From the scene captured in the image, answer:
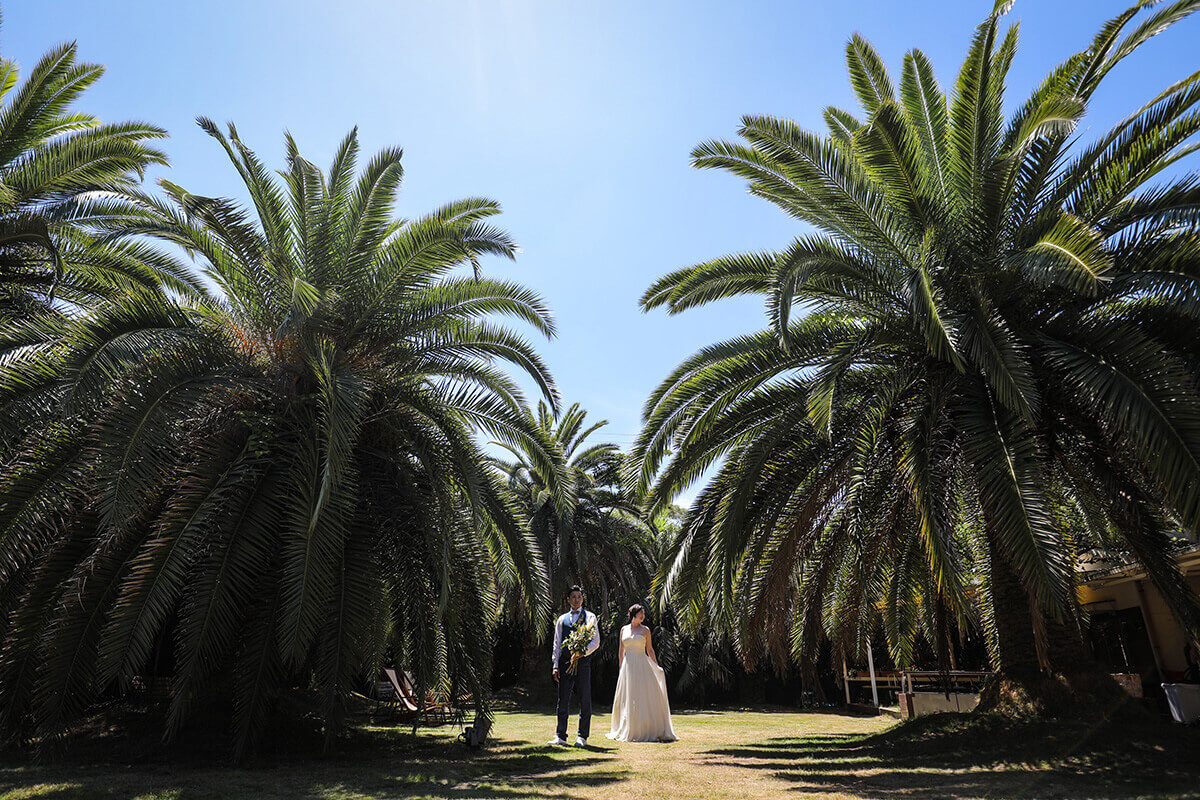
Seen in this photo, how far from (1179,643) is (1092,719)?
7.67m

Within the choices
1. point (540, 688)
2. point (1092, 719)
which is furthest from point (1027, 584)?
point (540, 688)

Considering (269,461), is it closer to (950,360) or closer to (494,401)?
(494,401)

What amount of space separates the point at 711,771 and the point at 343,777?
3.46m

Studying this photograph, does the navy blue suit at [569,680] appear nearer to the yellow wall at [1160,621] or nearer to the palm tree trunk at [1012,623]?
the palm tree trunk at [1012,623]

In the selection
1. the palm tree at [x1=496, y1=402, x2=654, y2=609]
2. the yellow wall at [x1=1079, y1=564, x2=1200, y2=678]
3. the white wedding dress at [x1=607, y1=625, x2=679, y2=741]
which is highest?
the palm tree at [x1=496, y1=402, x2=654, y2=609]

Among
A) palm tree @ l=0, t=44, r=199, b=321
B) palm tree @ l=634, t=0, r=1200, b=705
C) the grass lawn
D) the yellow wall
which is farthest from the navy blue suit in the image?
the yellow wall

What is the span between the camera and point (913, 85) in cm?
966

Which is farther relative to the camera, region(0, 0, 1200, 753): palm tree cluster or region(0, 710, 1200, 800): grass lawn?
region(0, 0, 1200, 753): palm tree cluster

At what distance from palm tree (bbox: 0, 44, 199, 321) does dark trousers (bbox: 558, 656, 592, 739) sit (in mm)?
6996

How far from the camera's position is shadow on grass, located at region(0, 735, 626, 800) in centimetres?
638

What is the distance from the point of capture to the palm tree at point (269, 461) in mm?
7602

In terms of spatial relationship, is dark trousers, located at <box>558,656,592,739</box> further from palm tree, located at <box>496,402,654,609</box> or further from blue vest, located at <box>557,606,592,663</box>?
palm tree, located at <box>496,402,654,609</box>

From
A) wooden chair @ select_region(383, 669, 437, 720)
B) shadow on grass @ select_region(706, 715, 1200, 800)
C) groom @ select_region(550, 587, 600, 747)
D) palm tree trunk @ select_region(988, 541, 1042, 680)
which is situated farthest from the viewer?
wooden chair @ select_region(383, 669, 437, 720)

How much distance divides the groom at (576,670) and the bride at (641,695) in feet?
1.90
